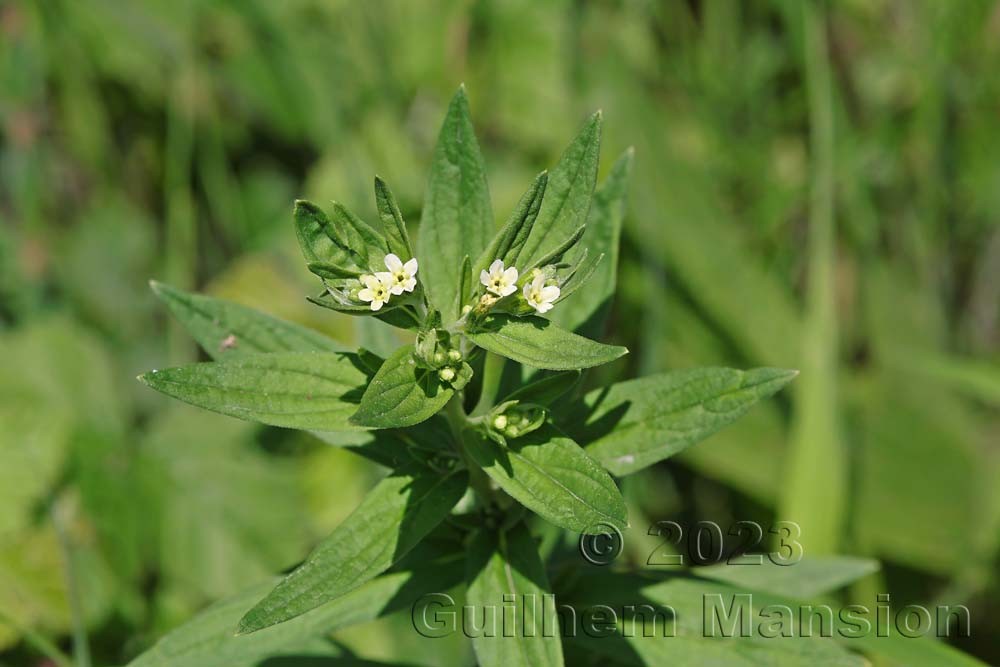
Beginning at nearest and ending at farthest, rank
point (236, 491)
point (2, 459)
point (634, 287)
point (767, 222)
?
point (2, 459) → point (236, 491) → point (634, 287) → point (767, 222)

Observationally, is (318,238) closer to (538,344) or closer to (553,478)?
(538,344)

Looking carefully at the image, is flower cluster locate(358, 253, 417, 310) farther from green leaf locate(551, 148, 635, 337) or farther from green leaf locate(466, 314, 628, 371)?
green leaf locate(551, 148, 635, 337)

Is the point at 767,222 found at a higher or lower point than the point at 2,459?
higher

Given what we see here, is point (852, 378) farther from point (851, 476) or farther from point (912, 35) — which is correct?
point (912, 35)

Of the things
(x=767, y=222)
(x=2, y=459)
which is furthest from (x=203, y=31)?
(x=767, y=222)

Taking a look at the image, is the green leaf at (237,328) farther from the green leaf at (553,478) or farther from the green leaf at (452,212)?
the green leaf at (553,478)

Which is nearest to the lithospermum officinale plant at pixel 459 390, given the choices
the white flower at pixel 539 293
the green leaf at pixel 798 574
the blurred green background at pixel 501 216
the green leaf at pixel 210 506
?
the white flower at pixel 539 293

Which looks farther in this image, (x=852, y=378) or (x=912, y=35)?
(x=912, y=35)
